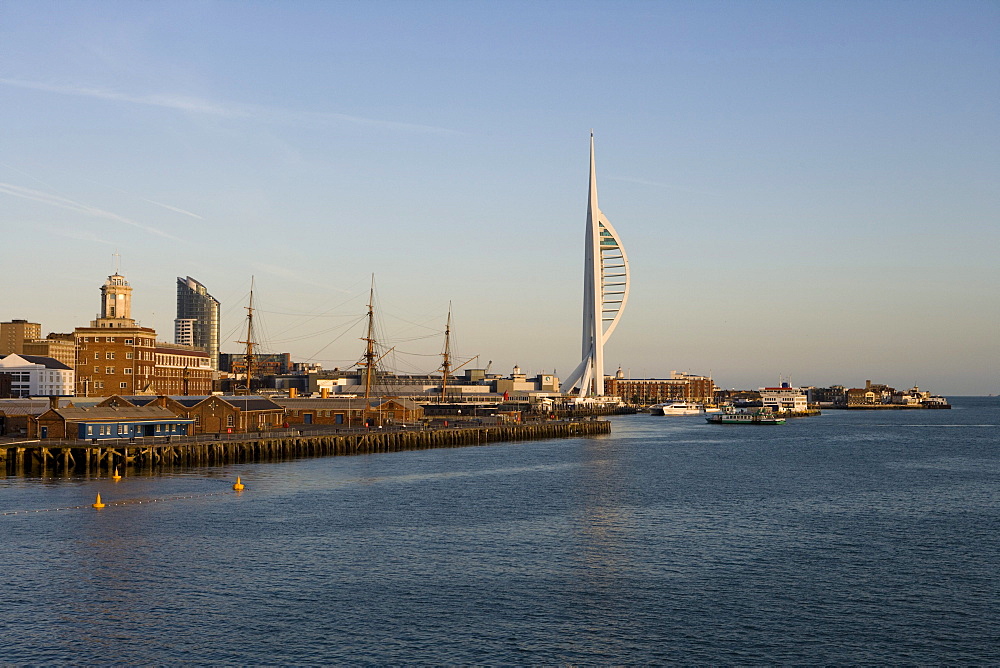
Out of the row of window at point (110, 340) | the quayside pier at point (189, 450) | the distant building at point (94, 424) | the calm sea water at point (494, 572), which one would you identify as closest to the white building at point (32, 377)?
the row of window at point (110, 340)

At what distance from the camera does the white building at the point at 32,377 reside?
452ft

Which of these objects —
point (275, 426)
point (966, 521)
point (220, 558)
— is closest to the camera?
point (220, 558)

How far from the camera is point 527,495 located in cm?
5881

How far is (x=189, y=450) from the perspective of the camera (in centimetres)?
7506

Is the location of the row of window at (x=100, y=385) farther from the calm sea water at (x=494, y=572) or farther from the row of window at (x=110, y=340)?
the calm sea water at (x=494, y=572)

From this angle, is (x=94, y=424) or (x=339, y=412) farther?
(x=339, y=412)

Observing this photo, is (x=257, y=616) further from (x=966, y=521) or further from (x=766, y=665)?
(x=966, y=521)

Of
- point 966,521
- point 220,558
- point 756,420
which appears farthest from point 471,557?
point 756,420

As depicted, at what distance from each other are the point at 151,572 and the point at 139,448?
40197 millimetres

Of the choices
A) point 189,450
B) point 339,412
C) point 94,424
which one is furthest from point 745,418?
point 94,424

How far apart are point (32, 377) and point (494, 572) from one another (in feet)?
405

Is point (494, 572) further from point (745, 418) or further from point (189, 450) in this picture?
point (745, 418)

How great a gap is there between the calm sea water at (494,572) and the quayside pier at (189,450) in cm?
845

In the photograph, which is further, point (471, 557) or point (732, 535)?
point (732, 535)
